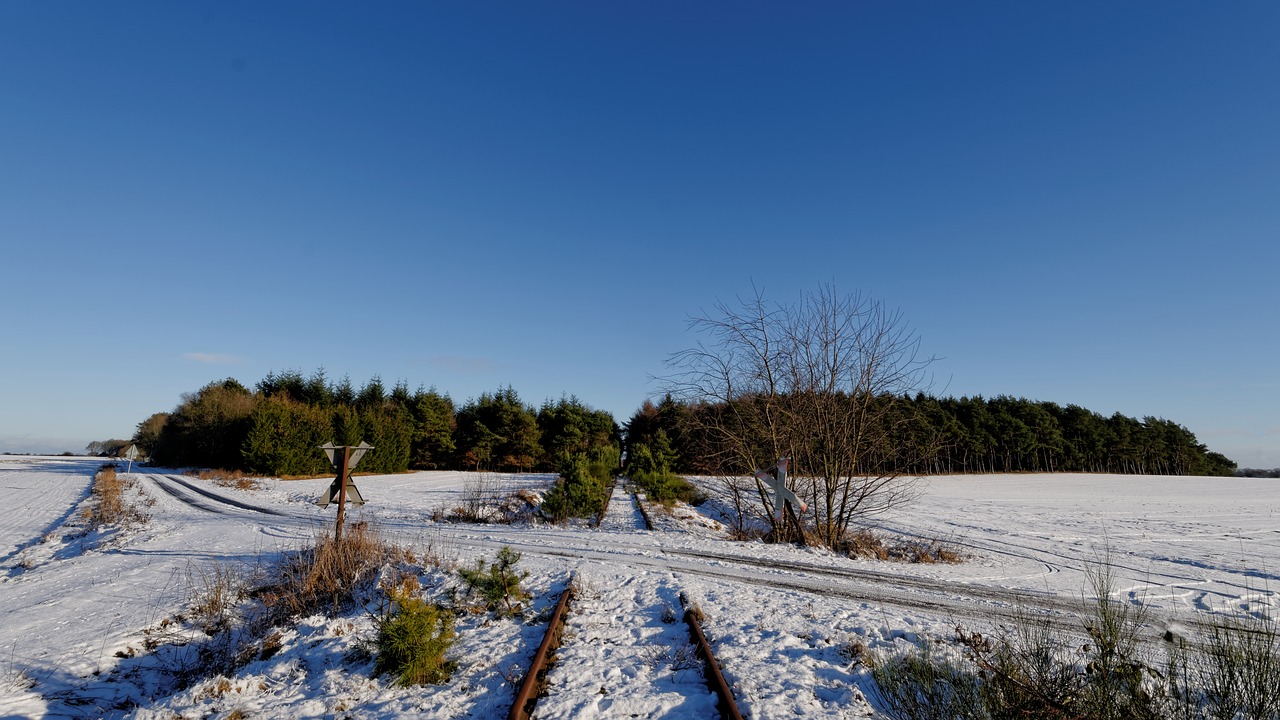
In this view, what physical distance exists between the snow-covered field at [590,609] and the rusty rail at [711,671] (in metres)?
0.15

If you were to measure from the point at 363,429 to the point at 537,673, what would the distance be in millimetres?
43937

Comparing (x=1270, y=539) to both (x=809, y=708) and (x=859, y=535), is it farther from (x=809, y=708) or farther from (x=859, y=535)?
(x=809, y=708)

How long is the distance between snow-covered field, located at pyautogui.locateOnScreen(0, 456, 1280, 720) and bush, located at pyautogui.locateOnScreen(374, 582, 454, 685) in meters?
0.17

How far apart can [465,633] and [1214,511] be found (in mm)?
39803

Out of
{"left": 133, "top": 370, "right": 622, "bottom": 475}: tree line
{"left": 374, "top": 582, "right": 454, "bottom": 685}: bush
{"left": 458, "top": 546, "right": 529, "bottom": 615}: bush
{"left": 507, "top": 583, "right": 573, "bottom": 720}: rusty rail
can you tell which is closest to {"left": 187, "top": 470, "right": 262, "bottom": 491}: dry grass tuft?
{"left": 133, "top": 370, "right": 622, "bottom": 475}: tree line

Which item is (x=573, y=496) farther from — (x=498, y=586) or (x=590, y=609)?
(x=590, y=609)

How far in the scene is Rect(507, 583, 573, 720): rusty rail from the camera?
430cm

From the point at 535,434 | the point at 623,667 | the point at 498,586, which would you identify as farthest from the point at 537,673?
the point at 535,434

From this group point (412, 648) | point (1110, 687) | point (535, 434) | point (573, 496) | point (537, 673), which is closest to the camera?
point (1110, 687)

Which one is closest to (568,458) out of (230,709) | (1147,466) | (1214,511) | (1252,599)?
(230,709)

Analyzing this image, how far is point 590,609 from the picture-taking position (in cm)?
721

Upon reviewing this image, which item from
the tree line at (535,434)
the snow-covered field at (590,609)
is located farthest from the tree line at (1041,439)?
the snow-covered field at (590,609)

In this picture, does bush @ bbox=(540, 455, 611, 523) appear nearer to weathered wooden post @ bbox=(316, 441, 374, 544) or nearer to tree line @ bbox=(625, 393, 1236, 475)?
weathered wooden post @ bbox=(316, 441, 374, 544)

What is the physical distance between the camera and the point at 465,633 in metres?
6.45
